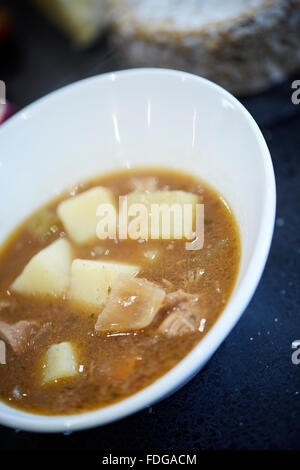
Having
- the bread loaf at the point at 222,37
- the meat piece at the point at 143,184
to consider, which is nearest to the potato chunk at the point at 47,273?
the meat piece at the point at 143,184

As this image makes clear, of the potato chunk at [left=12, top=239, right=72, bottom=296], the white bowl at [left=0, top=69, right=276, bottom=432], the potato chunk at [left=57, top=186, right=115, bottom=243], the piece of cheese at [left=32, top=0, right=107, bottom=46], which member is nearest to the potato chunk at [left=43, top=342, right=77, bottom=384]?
the potato chunk at [left=12, top=239, right=72, bottom=296]

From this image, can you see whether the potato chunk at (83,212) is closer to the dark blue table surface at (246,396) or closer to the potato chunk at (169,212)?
the potato chunk at (169,212)

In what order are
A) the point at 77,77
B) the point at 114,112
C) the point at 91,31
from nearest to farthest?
the point at 114,112 → the point at 77,77 → the point at 91,31

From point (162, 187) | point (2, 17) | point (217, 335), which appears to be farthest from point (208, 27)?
point (2, 17)

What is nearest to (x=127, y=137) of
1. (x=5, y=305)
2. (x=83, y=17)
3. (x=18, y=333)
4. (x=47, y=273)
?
(x=47, y=273)

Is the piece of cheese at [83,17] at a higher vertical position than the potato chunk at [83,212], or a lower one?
higher

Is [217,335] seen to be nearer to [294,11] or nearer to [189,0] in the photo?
[294,11]

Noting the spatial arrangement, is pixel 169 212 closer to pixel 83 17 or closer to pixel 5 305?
pixel 5 305
